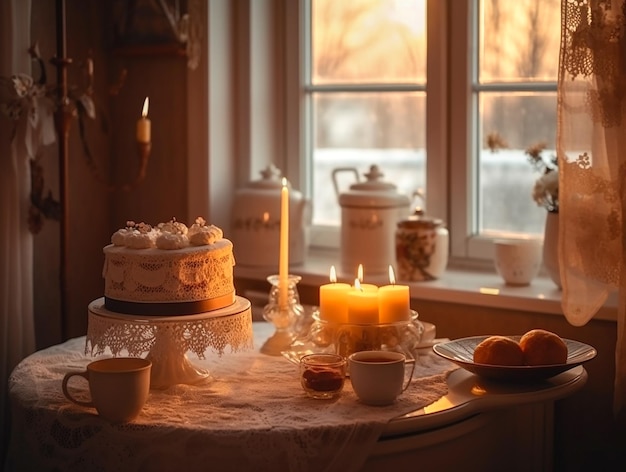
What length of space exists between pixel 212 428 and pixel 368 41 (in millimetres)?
1358

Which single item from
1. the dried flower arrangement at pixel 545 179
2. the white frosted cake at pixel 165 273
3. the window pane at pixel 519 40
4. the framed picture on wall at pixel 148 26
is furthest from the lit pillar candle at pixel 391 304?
the framed picture on wall at pixel 148 26

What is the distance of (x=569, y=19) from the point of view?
176cm

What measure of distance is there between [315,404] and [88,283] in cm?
122

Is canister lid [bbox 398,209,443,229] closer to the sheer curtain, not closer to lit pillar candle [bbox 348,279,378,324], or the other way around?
lit pillar candle [bbox 348,279,378,324]

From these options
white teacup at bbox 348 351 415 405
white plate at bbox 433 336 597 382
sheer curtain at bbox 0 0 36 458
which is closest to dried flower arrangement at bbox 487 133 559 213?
white plate at bbox 433 336 597 382

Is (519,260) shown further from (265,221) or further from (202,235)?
(202,235)

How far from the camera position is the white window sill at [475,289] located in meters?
2.04

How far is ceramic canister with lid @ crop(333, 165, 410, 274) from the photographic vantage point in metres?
2.32

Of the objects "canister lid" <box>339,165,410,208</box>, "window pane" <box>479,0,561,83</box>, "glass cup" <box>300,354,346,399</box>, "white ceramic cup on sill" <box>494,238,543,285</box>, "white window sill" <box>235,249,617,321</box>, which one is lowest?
"glass cup" <box>300,354,346,399</box>

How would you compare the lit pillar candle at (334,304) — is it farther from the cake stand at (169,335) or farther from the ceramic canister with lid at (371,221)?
the ceramic canister with lid at (371,221)

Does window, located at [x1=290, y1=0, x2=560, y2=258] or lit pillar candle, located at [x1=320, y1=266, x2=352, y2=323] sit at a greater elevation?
window, located at [x1=290, y1=0, x2=560, y2=258]

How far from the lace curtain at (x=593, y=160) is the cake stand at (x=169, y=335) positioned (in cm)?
64

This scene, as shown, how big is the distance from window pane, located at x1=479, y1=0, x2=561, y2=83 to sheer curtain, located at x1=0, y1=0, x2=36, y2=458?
43.2 inches

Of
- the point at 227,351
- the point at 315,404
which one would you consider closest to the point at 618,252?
the point at 315,404
